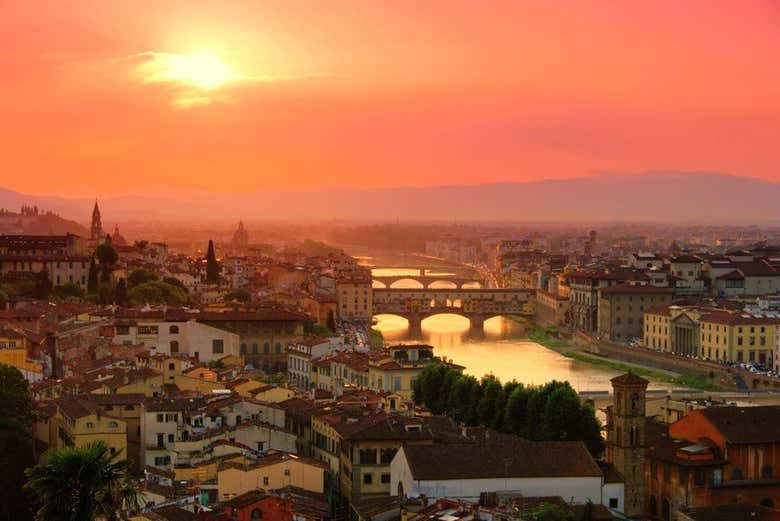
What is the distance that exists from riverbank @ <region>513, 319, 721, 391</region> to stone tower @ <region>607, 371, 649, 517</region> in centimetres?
1171

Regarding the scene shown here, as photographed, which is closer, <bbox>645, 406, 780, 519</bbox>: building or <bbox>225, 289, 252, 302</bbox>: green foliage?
<bbox>645, 406, 780, 519</bbox>: building

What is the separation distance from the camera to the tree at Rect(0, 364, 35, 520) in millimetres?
15602

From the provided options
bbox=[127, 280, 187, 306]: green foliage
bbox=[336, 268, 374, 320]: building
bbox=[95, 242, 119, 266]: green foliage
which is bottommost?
bbox=[336, 268, 374, 320]: building

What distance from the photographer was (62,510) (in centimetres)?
1100

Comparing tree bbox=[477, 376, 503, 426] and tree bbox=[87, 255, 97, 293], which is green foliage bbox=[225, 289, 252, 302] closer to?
tree bbox=[87, 255, 97, 293]

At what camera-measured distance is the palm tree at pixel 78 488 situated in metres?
11.0

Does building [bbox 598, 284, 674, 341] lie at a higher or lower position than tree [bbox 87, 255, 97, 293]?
lower

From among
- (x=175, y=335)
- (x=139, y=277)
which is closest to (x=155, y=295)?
(x=139, y=277)

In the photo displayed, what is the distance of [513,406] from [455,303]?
1684 inches

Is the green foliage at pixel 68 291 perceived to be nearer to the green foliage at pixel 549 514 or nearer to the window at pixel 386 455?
the window at pixel 386 455

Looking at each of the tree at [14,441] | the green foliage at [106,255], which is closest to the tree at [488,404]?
the tree at [14,441]

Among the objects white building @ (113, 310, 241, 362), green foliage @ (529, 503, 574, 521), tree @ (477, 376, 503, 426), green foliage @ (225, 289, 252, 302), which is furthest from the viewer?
green foliage @ (225, 289, 252, 302)

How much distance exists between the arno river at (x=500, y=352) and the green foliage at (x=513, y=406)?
897 centimetres

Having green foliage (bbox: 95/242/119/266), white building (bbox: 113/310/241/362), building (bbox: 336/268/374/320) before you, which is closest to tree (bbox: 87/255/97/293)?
green foliage (bbox: 95/242/119/266)
